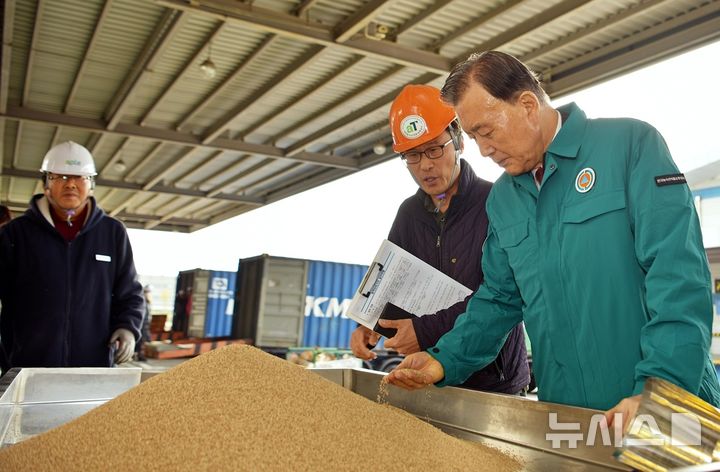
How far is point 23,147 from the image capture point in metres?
13.0

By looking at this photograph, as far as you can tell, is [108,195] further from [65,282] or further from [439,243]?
[439,243]

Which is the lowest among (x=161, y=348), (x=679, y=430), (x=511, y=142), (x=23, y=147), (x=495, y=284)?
(x=161, y=348)

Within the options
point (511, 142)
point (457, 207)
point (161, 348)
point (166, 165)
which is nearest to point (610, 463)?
point (511, 142)

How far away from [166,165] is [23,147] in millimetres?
2886

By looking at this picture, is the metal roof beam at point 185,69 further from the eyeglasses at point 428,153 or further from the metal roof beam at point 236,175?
the eyeglasses at point 428,153

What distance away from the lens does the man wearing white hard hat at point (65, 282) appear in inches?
112

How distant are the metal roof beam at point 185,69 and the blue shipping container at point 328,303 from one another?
3919 millimetres

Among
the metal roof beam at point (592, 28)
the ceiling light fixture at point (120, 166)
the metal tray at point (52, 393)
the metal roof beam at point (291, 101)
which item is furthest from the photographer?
the ceiling light fixture at point (120, 166)

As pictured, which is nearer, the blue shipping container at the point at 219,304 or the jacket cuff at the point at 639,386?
the jacket cuff at the point at 639,386

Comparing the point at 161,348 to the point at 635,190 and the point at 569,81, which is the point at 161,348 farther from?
the point at 635,190

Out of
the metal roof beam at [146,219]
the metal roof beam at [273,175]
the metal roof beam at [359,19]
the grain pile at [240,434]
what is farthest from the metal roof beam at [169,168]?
the grain pile at [240,434]

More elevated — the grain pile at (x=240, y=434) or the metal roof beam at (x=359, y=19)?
the metal roof beam at (x=359, y=19)

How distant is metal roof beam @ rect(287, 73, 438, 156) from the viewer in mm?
8602

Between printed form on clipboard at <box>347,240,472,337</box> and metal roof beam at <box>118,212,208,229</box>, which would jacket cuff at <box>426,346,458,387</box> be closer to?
printed form on clipboard at <box>347,240,472,337</box>
